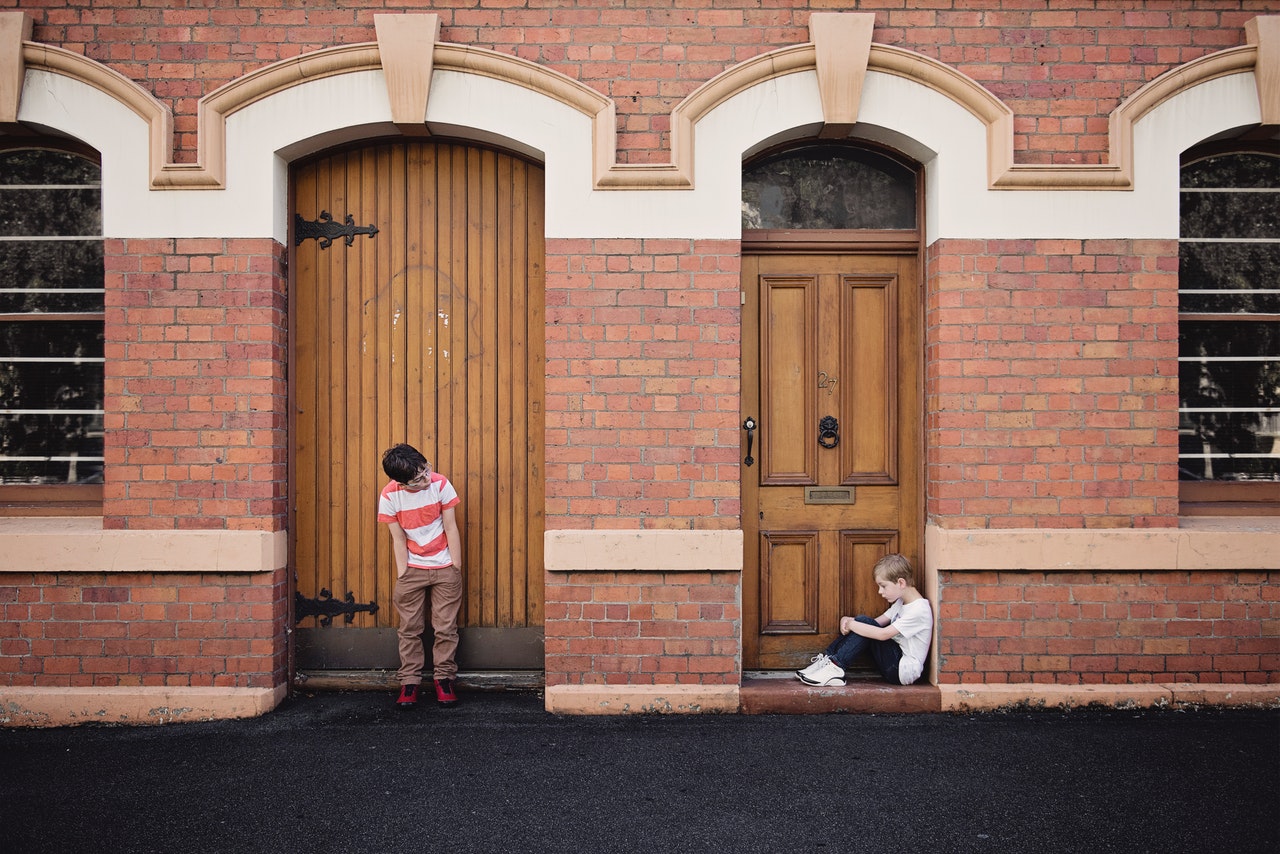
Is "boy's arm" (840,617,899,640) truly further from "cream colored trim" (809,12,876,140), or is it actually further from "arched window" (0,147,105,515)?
"arched window" (0,147,105,515)

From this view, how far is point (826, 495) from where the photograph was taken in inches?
191

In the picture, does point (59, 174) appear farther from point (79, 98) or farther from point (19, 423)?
point (19, 423)

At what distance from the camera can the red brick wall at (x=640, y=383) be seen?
4.52 meters

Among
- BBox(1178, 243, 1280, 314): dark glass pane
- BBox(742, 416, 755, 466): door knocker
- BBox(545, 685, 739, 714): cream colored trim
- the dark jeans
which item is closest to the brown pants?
BBox(545, 685, 739, 714): cream colored trim

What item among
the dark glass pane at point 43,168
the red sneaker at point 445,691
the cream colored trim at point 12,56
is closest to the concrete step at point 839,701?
the red sneaker at point 445,691

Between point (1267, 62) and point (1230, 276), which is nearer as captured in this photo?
point (1267, 62)

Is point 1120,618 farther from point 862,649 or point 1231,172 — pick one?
point 1231,172

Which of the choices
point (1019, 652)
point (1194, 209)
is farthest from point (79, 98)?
point (1194, 209)

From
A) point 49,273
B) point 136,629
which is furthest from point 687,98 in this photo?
point 136,629

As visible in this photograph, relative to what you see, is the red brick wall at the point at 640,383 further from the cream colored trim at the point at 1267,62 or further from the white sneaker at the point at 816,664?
the cream colored trim at the point at 1267,62

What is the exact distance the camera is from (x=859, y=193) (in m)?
4.91

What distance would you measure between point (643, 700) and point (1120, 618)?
2.75 meters

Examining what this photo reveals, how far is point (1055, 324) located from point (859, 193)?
1.37 m

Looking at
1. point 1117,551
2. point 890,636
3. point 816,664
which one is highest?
point 1117,551
